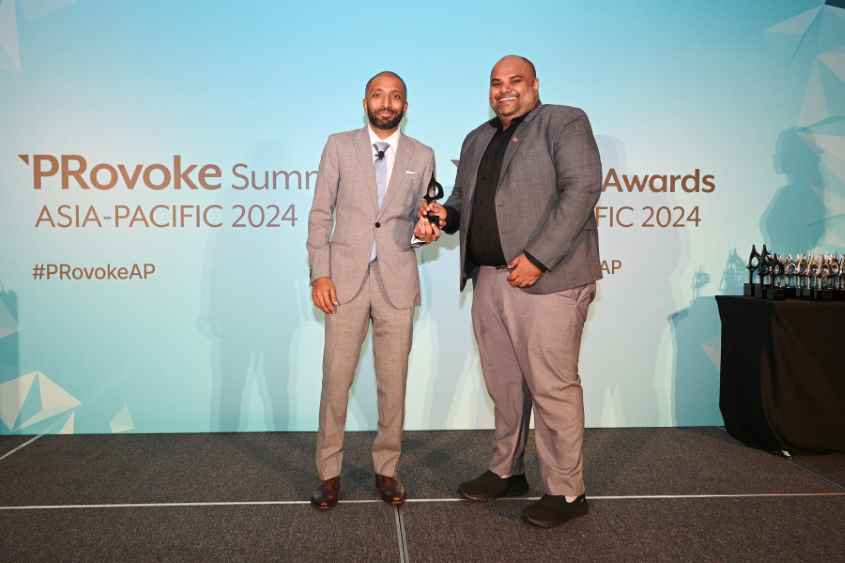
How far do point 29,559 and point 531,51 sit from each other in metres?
3.59

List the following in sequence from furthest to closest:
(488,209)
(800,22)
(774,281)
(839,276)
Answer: (800,22) < (774,281) < (839,276) < (488,209)

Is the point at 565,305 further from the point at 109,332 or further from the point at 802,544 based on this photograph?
the point at 109,332

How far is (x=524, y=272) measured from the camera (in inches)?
91.9

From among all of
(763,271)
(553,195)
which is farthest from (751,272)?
(553,195)

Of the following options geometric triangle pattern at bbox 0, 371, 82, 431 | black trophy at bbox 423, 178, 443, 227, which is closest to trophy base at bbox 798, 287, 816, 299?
black trophy at bbox 423, 178, 443, 227

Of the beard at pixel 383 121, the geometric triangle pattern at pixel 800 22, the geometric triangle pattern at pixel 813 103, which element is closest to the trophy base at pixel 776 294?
the geometric triangle pattern at pixel 813 103

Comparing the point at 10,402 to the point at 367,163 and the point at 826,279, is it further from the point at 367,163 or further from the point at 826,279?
the point at 826,279

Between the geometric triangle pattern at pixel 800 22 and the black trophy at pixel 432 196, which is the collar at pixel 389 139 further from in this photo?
the geometric triangle pattern at pixel 800 22

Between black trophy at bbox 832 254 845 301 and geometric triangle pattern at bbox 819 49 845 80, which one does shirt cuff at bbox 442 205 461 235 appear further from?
geometric triangle pattern at bbox 819 49 845 80

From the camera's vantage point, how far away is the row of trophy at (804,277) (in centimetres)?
338

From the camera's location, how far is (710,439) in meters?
3.66

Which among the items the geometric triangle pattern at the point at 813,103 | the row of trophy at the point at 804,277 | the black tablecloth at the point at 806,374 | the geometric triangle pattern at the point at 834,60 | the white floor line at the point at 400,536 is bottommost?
the white floor line at the point at 400,536

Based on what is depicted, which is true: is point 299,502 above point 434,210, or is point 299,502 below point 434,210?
below

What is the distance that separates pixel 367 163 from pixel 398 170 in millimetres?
135
